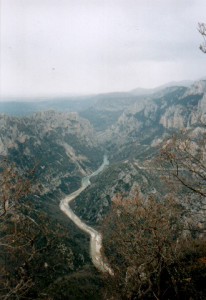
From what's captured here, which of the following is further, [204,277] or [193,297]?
[204,277]

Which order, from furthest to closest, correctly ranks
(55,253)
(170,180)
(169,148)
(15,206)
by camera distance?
(55,253) < (170,180) < (169,148) < (15,206)

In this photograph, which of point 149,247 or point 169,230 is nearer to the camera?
point 169,230

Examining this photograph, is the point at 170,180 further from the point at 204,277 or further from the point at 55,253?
the point at 55,253

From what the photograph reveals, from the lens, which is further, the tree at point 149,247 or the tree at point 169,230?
the tree at point 149,247

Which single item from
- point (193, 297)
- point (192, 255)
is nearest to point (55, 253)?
point (192, 255)

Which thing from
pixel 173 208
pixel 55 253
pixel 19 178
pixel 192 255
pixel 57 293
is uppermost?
pixel 19 178

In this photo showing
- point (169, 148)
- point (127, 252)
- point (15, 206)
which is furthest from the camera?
point (127, 252)

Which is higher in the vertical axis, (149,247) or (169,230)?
(169,230)

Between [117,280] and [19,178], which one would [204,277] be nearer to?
[117,280]

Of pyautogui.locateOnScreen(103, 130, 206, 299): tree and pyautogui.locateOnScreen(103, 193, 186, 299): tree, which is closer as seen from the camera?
pyautogui.locateOnScreen(103, 130, 206, 299): tree

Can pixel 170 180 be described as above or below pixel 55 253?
above
